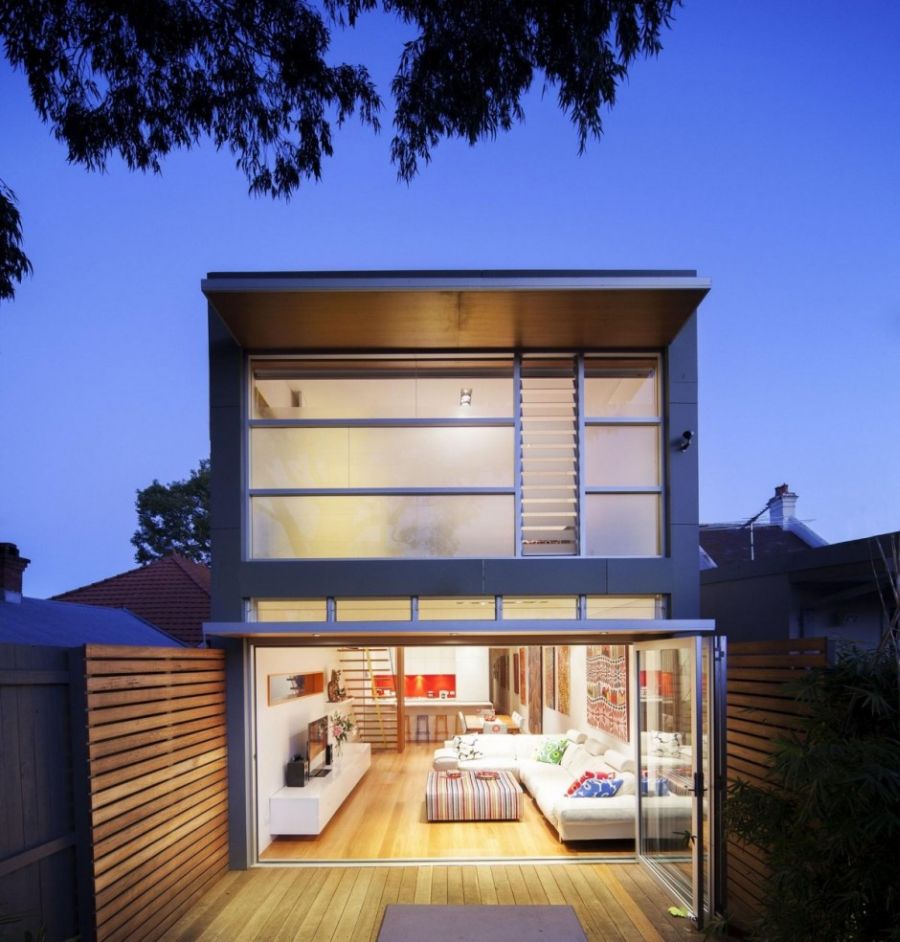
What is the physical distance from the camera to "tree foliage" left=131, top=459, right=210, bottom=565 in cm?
3097

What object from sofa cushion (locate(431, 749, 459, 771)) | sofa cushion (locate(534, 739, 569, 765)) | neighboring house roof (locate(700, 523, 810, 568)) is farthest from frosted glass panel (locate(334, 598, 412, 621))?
Result: neighboring house roof (locate(700, 523, 810, 568))

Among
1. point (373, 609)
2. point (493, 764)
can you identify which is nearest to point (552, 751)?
A: point (493, 764)

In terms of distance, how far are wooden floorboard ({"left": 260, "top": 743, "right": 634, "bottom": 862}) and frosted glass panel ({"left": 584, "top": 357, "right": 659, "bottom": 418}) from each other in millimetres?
4290

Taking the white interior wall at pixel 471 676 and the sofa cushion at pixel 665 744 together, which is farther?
the white interior wall at pixel 471 676

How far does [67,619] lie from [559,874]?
5659 millimetres

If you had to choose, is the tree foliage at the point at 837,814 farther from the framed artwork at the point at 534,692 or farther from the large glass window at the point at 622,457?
the framed artwork at the point at 534,692

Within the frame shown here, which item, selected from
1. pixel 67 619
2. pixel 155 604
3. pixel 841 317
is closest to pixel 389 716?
pixel 155 604

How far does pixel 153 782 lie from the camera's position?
534 cm

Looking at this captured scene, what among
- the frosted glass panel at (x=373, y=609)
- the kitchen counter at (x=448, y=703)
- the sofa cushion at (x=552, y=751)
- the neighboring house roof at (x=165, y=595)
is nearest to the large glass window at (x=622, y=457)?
the frosted glass panel at (x=373, y=609)

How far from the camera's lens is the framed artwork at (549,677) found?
491 inches

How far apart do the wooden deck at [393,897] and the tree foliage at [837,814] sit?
190cm

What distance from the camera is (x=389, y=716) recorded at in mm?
13648

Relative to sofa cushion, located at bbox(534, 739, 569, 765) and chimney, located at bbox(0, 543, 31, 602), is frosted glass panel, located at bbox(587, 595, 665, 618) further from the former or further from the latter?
chimney, located at bbox(0, 543, 31, 602)

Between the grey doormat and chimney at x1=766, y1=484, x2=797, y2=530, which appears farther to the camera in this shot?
chimney at x1=766, y1=484, x2=797, y2=530
